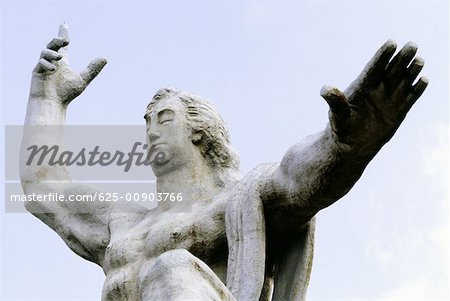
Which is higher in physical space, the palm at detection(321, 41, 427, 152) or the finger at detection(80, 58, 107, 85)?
the palm at detection(321, 41, 427, 152)

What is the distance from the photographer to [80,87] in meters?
12.1

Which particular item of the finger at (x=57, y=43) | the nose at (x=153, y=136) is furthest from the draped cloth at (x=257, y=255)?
the finger at (x=57, y=43)

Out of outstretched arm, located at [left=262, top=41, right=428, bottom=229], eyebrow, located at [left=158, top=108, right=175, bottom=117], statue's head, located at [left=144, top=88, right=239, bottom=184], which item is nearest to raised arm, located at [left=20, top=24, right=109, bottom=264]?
statue's head, located at [left=144, top=88, right=239, bottom=184]

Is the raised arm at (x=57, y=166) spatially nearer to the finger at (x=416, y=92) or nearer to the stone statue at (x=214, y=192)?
the stone statue at (x=214, y=192)

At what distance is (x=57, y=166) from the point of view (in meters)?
11.9

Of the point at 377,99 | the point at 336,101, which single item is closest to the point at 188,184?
the point at 336,101

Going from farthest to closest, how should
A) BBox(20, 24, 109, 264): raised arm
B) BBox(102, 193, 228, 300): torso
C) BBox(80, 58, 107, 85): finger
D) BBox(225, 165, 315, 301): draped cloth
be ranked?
BBox(80, 58, 107, 85): finger, BBox(20, 24, 109, 264): raised arm, BBox(102, 193, 228, 300): torso, BBox(225, 165, 315, 301): draped cloth

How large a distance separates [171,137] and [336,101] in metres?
2.15

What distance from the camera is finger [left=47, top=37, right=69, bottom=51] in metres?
12.0

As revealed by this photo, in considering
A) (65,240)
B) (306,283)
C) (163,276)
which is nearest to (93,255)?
(65,240)

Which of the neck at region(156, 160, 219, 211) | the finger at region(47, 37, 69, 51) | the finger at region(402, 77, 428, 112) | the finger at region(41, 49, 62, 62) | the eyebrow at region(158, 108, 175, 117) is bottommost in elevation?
the neck at region(156, 160, 219, 211)

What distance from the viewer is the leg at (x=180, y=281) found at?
8.78 metres

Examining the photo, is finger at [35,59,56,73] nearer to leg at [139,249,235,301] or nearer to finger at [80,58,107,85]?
finger at [80,58,107,85]

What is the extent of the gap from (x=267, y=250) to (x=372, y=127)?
63.7 inches
